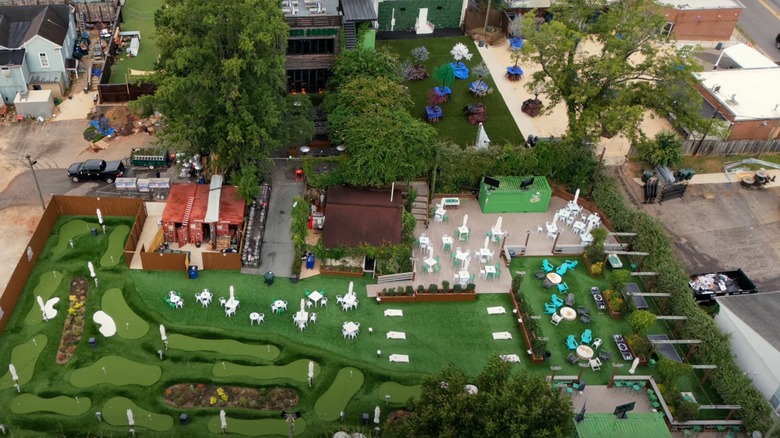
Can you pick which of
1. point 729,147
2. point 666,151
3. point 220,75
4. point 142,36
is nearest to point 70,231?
point 220,75

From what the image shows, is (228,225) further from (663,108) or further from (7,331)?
(663,108)

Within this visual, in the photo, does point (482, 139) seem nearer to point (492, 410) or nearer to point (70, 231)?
point (492, 410)

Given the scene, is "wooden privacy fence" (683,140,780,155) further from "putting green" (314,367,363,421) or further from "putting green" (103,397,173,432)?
"putting green" (103,397,173,432)

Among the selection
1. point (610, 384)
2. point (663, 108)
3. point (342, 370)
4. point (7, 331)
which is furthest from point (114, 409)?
point (663, 108)

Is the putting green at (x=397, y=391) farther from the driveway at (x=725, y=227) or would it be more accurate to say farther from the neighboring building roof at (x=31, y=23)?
the neighboring building roof at (x=31, y=23)

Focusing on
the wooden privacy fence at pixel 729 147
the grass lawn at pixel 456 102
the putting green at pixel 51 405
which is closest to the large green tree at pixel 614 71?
the grass lawn at pixel 456 102

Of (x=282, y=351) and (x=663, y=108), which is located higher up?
(x=663, y=108)
